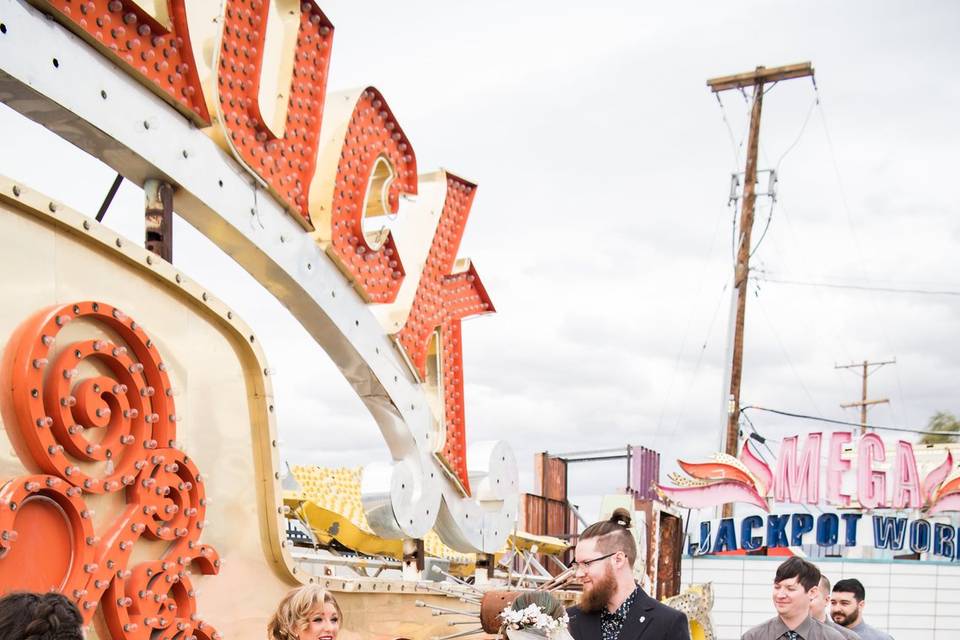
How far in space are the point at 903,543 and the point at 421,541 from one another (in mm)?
17626

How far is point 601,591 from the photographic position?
422 cm

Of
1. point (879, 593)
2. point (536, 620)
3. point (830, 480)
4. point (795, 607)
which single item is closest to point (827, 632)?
point (795, 607)

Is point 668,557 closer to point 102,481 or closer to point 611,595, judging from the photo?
point 611,595

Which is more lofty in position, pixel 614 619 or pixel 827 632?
pixel 614 619

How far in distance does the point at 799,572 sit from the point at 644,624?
1.45 meters

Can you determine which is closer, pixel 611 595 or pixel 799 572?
pixel 611 595

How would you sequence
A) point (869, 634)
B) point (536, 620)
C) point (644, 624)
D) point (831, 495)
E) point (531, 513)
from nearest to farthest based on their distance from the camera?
point (536, 620)
point (644, 624)
point (869, 634)
point (531, 513)
point (831, 495)

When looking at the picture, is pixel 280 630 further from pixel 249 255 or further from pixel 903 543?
pixel 903 543

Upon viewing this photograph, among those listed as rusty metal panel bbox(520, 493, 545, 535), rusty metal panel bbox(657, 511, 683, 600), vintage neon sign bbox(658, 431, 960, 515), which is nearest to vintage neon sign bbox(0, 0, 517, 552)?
rusty metal panel bbox(657, 511, 683, 600)

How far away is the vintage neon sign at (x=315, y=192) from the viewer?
4219mm

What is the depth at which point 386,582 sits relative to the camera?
238 inches

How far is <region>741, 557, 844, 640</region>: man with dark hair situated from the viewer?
5.22 metres

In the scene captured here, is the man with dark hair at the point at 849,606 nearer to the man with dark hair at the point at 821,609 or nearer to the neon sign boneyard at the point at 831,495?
the man with dark hair at the point at 821,609

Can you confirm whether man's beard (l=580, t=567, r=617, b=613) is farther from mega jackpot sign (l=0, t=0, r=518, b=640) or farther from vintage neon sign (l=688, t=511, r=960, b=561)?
vintage neon sign (l=688, t=511, r=960, b=561)
